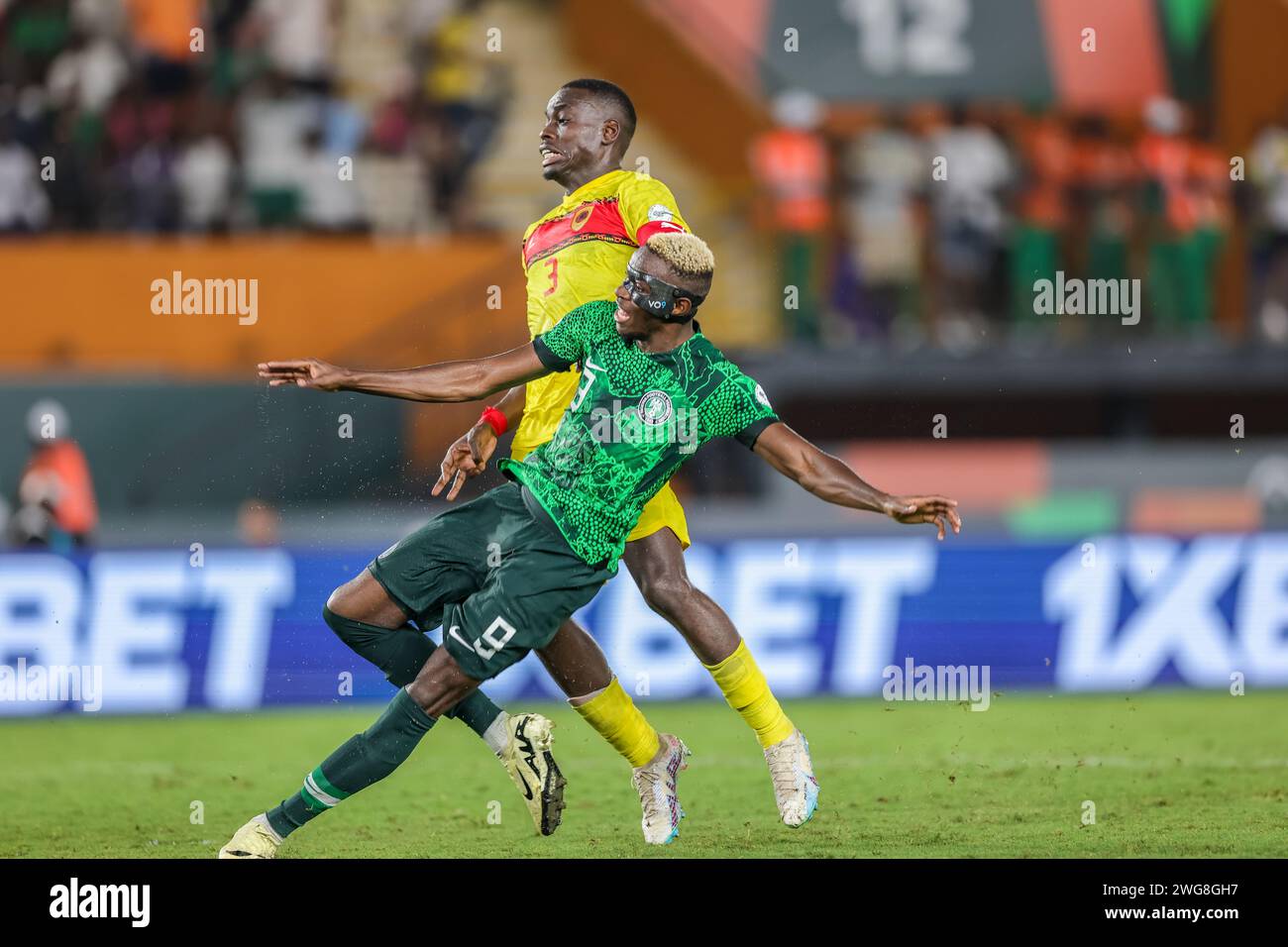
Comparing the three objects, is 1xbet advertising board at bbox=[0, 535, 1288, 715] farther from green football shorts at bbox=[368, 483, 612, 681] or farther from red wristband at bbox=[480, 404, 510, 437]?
green football shorts at bbox=[368, 483, 612, 681]

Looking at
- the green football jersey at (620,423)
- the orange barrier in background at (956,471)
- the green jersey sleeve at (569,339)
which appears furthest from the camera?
the orange barrier in background at (956,471)

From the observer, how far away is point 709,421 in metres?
7.43

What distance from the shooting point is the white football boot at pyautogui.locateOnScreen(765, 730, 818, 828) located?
311 inches

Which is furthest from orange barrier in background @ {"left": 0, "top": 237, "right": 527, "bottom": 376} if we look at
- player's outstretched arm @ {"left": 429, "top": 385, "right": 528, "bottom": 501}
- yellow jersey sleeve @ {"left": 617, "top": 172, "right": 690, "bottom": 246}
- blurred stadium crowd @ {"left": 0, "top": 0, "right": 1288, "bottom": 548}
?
yellow jersey sleeve @ {"left": 617, "top": 172, "right": 690, "bottom": 246}

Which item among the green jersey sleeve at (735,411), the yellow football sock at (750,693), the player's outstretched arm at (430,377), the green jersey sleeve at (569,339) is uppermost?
the green jersey sleeve at (569,339)

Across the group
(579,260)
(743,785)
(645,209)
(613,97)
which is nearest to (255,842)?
(579,260)

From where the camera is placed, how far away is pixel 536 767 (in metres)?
7.95

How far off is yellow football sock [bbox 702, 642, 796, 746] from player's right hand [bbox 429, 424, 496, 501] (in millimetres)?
1186

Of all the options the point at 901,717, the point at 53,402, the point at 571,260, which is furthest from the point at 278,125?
the point at 571,260

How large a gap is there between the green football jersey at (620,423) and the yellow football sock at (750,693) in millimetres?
780

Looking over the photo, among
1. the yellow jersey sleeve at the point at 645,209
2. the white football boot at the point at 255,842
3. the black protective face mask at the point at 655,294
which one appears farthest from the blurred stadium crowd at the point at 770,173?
the white football boot at the point at 255,842

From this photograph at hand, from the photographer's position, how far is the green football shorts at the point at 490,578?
7.25 metres

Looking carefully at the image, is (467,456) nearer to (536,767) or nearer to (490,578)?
(490,578)

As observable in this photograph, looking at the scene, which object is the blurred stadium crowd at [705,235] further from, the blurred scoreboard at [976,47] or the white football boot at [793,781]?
the white football boot at [793,781]
